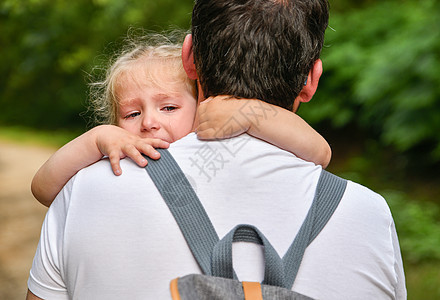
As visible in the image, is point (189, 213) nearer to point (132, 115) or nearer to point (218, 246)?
point (218, 246)

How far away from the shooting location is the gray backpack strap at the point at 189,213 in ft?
4.09

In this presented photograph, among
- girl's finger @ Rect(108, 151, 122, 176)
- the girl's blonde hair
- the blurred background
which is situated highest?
the blurred background

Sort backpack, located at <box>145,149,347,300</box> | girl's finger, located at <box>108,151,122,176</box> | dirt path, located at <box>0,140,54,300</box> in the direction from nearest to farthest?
backpack, located at <box>145,149,347,300</box> < girl's finger, located at <box>108,151,122,176</box> < dirt path, located at <box>0,140,54,300</box>

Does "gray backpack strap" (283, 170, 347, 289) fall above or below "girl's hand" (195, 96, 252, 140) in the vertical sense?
below

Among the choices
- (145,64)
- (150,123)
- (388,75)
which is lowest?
(150,123)

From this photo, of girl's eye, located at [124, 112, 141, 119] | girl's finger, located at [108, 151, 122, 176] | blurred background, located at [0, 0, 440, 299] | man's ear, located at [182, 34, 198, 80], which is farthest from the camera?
blurred background, located at [0, 0, 440, 299]

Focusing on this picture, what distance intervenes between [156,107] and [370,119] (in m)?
5.89

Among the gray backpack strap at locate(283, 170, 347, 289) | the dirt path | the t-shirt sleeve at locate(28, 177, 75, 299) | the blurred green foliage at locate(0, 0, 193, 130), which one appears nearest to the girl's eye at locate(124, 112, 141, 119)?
the t-shirt sleeve at locate(28, 177, 75, 299)

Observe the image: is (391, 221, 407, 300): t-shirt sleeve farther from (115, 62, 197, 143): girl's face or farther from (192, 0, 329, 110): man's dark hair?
(115, 62, 197, 143): girl's face

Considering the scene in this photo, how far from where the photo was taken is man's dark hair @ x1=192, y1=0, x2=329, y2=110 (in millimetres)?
1408

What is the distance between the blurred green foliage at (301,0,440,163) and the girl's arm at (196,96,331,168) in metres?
4.10

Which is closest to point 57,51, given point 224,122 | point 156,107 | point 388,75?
point 388,75

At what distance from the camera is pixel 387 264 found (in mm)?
1373

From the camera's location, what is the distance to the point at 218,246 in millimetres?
1230
